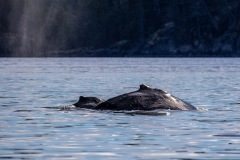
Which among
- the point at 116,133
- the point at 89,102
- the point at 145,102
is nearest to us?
the point at 116,133

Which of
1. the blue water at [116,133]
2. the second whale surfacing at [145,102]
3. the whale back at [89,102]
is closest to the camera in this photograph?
the blue water at [116,133]

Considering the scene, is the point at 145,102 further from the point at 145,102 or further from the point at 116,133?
the point at 116,133

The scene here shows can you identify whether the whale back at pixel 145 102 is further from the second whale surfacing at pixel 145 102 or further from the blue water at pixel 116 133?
the blue water at pixel 116 133

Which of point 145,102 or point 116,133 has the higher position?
point 145,102

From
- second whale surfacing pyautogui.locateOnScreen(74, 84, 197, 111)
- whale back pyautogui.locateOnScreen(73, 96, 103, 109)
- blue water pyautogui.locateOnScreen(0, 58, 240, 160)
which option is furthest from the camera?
whale back pyautogui.locateOnScreen(73, 96, 103, 109)

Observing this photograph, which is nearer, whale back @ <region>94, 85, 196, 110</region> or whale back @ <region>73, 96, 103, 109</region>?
whale back @ <region>94, 85, 196, 110</region>

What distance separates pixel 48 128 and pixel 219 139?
18.3 ft

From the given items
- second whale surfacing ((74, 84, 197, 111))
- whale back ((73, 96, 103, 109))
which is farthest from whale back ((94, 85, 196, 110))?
whale back ((73, 96, 103, 109))

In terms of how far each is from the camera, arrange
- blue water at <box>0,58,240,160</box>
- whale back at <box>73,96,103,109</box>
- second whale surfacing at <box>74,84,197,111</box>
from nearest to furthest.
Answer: blue water at <box>0,58,240,160</box>
second whale surfacing at <box>74,84,197,111</box>
whale back at <box>73,96,103,109</box>

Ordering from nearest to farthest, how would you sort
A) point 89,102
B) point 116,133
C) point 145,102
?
point 116,133, point 145,102, point 89,102

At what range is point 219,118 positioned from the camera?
1192 inches

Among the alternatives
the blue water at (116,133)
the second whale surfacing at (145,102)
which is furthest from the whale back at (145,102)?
the blue water at (116,133)

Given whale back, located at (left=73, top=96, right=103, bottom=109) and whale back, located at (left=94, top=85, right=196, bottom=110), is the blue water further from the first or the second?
whale back, located at (left=73, top=96, right=103, bottom=109)

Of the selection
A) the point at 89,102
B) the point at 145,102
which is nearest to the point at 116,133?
the point at 145,102
